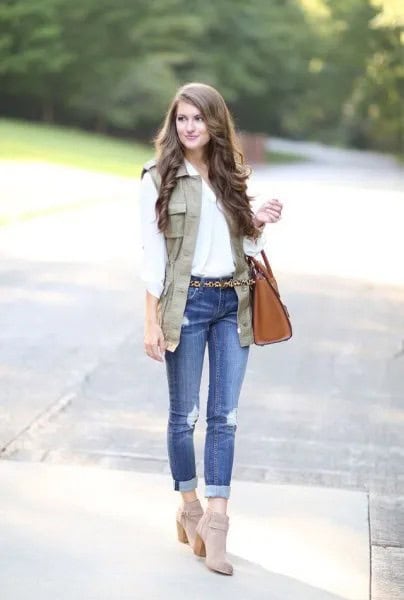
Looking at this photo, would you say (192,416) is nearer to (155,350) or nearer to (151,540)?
(155,350)

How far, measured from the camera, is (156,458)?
6.29 m

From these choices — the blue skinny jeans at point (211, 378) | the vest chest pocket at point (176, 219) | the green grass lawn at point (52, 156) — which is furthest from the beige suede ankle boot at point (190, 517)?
the green grass lawn at point (52, 156)

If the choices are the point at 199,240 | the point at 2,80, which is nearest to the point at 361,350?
the point at 199,240

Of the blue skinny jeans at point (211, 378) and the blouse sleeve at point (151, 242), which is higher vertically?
the blouse sleeve at point (151, 242)

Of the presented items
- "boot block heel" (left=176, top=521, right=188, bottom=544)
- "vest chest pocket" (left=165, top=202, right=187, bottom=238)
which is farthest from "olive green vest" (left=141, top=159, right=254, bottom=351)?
"boot block heel" (left=176, top=521, right=188, bottom=544)

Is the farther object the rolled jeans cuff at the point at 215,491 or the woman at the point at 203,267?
the rolled jeans cuff at the point at 215,491

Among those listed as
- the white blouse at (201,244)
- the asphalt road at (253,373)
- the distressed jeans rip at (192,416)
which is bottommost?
the asphalt road at (253,373)

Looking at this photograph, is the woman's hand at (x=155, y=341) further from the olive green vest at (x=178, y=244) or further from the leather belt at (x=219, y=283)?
the leather belt at (x=219, y=283)

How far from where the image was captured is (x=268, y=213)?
15.1 feet

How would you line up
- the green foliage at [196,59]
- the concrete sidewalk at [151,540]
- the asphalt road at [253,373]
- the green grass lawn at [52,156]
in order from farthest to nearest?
the green foliage at [196,59] → the green grass lawn at [52,156] → the asphalt road at [253,373] → the concrete sidewalk at [151,540]

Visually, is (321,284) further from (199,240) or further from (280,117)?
(280,117)

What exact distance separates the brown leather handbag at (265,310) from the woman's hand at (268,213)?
16 centimetres

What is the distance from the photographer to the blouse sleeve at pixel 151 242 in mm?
4473

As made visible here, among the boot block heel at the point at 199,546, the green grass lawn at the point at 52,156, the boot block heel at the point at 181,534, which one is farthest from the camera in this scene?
the green grass lawn at the point at 52,156
